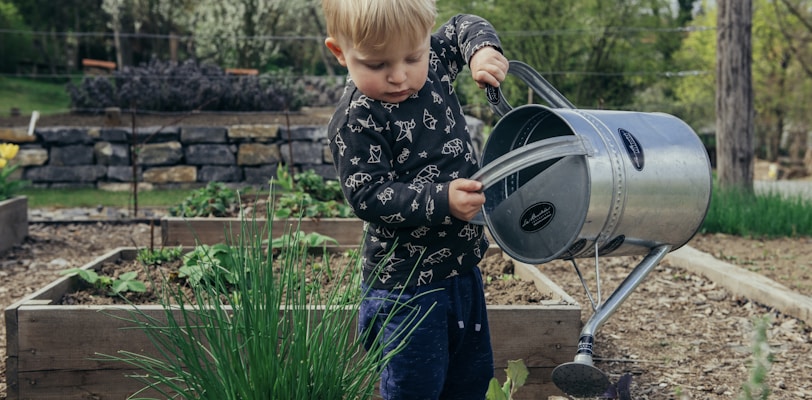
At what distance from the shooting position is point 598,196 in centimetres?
152

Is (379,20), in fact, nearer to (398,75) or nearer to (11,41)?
(398,75)

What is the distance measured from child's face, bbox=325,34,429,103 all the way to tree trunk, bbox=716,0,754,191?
18.4ft

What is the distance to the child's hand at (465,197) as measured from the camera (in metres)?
1.57

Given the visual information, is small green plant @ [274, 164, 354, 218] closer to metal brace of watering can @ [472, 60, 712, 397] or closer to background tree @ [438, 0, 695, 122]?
metal brace of watering can @ [472, 60, 712, 397]

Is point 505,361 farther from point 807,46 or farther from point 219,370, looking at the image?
point 807,46

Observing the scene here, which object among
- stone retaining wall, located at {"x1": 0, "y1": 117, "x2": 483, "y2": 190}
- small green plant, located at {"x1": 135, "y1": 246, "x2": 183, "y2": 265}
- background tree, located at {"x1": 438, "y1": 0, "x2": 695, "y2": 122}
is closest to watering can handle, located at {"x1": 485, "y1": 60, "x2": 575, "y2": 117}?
small green plant, located at {"x1": 135, "y1": 246, "x2": 183, "y2": 265}

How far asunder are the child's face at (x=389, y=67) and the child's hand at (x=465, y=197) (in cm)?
24

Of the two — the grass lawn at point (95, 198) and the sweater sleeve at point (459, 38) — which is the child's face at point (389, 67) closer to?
the sweater sleeve at point (459, 38)

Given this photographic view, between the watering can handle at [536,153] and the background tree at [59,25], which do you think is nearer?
the watering can handle at [536,153]

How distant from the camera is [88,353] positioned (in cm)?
242

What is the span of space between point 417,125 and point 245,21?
14.7m

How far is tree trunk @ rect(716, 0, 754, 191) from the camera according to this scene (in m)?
6.48

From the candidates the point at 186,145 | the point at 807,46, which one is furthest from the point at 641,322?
the point at 807,46

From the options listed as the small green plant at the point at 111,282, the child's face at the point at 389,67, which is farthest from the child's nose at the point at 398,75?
the small green plant at the point at 111,282
